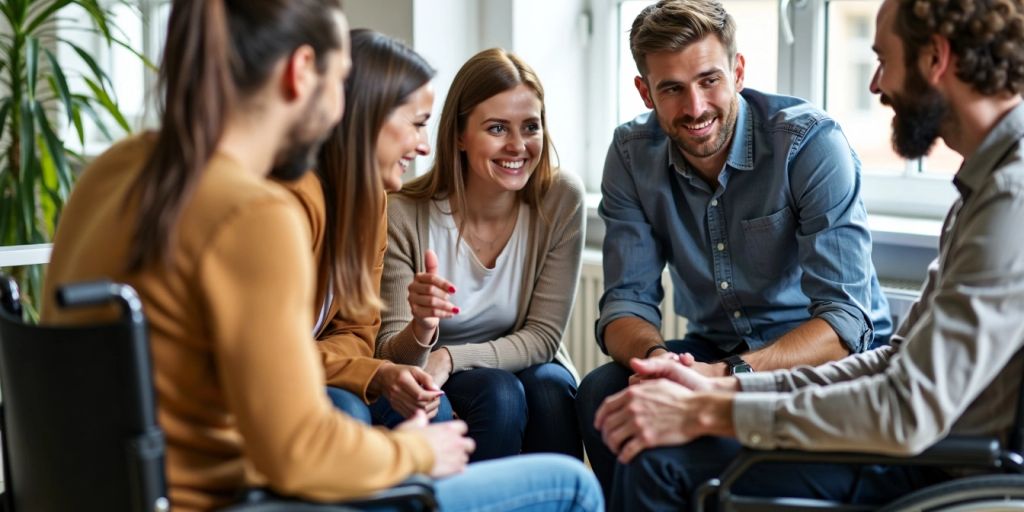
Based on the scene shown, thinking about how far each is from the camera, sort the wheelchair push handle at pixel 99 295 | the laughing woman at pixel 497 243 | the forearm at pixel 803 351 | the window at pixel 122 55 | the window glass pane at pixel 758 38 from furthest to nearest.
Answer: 1. the window at pixel 122 55
2. the window glass pane at pixel 758 38
3. the laughing woman at pixel 497 243
4. the forearm at pixel 803 351
5. the wheelchair push handle at pixel 99 295

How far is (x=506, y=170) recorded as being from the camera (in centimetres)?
243

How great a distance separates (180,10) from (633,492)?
38.2 inches

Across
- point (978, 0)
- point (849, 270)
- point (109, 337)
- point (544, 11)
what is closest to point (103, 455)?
point (109, 337)

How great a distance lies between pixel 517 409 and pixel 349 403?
42cm

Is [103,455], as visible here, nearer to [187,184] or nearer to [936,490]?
[187,184]

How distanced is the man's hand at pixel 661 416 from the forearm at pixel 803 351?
448 millimetres

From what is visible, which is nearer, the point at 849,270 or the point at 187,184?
the point at 187,184

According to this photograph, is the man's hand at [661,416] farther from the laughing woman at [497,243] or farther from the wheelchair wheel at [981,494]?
Answer: the laughing woman at [497,243]

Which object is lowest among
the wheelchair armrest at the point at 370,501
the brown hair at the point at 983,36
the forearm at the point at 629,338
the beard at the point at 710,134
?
the forearm at the point at 629,338

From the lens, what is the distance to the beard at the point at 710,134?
2291 millimetres

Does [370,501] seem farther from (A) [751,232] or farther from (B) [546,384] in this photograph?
(A) [751,232]

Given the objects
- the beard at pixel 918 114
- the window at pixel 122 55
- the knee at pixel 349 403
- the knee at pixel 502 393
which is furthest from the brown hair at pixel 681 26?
the window at pixel 122 55

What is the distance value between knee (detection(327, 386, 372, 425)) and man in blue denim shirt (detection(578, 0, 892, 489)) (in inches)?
19.4

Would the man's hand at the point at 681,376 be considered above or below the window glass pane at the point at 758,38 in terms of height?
below
